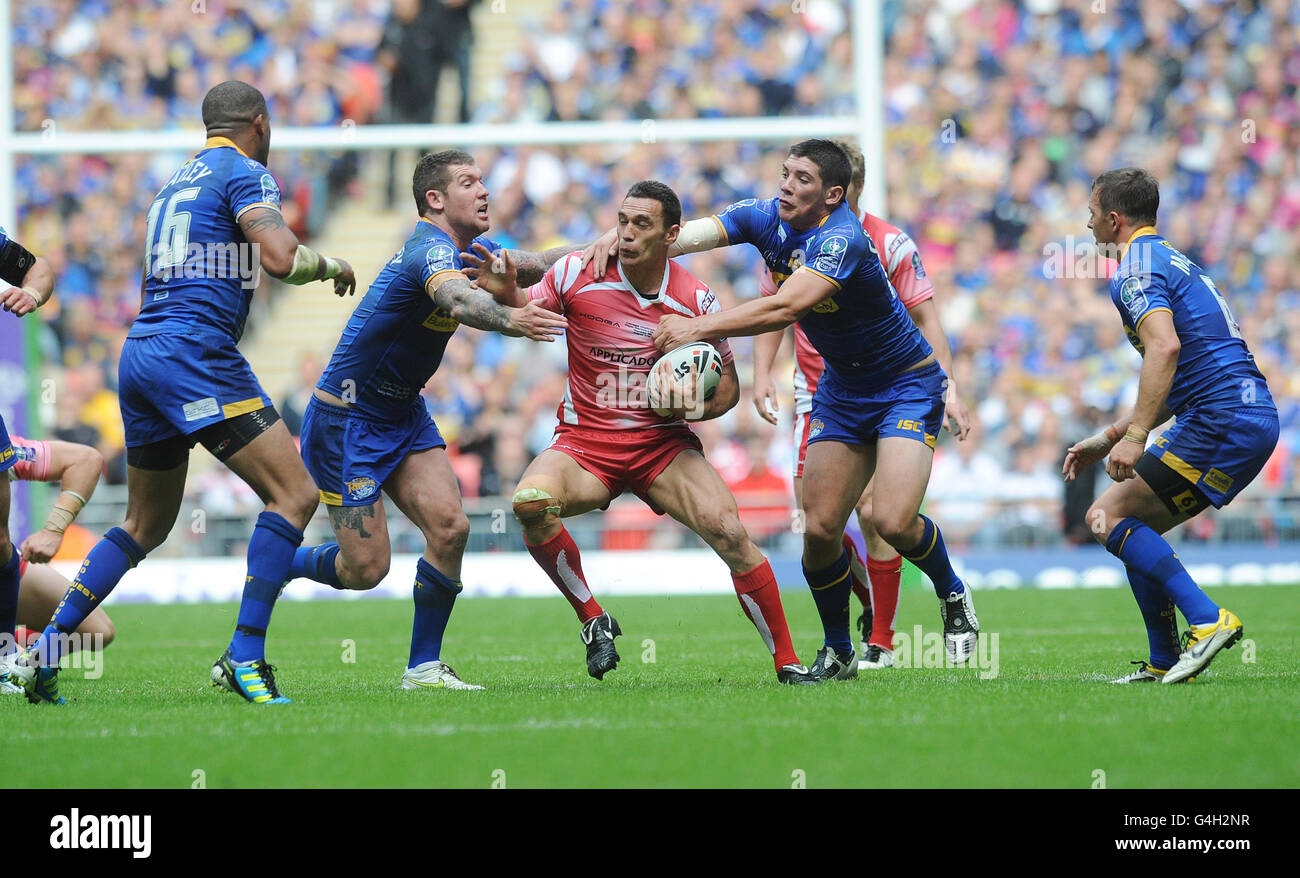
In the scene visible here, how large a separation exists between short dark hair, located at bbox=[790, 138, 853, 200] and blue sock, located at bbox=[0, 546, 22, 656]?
4.10 metres

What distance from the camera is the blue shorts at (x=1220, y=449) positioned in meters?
6.61

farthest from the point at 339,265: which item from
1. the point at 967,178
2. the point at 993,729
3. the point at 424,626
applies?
the point at 967,178

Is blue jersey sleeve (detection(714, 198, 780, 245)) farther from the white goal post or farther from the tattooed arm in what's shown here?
the white goal post

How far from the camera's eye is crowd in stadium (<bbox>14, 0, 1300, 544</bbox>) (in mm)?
16750

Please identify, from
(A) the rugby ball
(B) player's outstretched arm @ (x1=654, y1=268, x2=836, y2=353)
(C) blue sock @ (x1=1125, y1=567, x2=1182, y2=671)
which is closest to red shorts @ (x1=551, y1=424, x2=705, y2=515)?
(A) the rugby ball

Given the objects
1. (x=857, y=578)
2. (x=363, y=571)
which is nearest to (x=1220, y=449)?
(x=857, y=578)

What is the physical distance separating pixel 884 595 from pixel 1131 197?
2.64 metres

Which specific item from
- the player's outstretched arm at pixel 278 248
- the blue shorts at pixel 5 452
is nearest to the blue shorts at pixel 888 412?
the player's outstretched arm at pixel 278 248

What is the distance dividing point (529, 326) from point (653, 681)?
6.77 ft

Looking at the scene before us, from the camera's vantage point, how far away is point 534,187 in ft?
58.6

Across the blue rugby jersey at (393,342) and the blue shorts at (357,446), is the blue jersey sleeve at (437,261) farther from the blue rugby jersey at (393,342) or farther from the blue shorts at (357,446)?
the blue shorts at (357,446)

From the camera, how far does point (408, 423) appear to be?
7266mm
